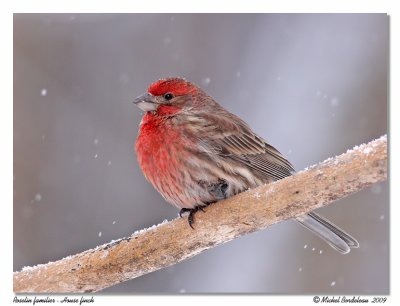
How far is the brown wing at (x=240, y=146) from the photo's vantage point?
6.14 metres

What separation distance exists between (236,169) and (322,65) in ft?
5.64

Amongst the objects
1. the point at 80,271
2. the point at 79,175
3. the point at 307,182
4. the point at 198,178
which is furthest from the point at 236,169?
the point at 79,175

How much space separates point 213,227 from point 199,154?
647mm

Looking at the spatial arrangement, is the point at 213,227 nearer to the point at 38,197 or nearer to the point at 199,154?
the point at 199,154

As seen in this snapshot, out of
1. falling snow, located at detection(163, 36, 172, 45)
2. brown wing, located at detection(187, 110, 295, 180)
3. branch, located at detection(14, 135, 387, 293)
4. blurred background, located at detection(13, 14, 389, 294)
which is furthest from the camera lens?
falling snow, located at detection(163, 36, 172, 45)

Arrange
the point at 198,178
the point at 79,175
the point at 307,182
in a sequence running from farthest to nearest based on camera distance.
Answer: the point at 79,175
the point at 198,178
the point at 307,182

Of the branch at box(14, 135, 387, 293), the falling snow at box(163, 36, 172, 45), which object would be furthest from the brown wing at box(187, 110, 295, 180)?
the falling snow at box(163, 36, 172, 45)

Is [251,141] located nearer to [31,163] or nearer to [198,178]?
[198,178]

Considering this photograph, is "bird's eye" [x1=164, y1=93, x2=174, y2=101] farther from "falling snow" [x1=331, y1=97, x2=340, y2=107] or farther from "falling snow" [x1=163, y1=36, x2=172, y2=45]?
"falling snow" [x1=331, y1=97, x2=340, y2=107]

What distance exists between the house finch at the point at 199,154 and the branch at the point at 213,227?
21 cm

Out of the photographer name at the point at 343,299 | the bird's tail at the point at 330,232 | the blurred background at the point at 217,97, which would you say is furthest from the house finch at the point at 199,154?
the blurred background at the point at 217,97

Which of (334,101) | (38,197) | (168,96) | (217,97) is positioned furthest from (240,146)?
(38,197)

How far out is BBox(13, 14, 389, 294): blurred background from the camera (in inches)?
261

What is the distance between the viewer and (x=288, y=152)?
7520mm
